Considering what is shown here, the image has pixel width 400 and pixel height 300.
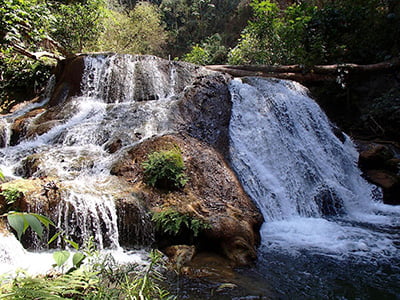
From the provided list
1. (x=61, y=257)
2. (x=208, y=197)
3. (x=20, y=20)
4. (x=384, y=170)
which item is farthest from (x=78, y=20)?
(x=61, y=257)

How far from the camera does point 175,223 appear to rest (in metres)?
4.27

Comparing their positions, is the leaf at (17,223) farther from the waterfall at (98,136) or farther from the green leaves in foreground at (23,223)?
the waterfall at (98,136)

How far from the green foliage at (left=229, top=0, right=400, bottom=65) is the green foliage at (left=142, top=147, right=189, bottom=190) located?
8043mm

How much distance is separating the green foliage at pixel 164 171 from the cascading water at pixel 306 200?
1.69 m

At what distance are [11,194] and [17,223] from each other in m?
3.87

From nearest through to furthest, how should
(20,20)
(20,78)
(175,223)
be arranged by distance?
(175,223)
(20,20)
(20,78)

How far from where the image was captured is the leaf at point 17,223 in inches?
32.3

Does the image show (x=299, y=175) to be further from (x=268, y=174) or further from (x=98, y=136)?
(x=98, y=136)

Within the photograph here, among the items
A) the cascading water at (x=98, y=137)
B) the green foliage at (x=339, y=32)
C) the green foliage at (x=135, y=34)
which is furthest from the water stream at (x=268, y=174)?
the green foliage at (x=135, y=34)

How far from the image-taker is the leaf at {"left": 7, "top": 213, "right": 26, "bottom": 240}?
820 mm

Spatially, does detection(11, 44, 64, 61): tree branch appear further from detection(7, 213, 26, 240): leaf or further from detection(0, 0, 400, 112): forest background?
detection(7, 213, 26, 240): leaf

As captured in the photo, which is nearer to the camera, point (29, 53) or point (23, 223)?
point (23, 223)

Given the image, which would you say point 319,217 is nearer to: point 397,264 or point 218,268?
point 397,264

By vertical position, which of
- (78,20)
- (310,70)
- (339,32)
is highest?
(339,32)
